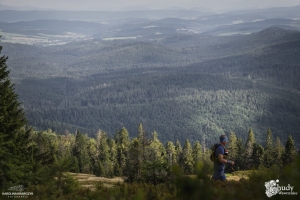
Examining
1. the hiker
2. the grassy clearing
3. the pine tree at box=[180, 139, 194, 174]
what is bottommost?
the pine tree at box=[180, 139, 194, 174]

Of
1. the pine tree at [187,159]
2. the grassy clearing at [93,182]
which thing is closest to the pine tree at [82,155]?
the pine tree at [187,159]

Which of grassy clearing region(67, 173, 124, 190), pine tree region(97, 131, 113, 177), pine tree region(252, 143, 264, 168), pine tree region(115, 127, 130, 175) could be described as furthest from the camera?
pine tree region(115, 127, 130, 175)

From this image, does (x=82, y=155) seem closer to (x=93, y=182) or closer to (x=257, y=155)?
(x=257, y=155)

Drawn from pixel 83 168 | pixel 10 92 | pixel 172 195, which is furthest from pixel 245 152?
pixel 172 195

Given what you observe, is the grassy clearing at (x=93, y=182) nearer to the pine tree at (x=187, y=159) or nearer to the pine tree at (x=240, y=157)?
the pine tree at (x=187, y=159)

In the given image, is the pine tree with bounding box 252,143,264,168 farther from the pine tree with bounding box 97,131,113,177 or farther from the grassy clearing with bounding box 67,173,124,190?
the grassy clearing with bounding box 67,173,124,190

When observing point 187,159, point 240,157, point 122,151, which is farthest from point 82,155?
point 240,157

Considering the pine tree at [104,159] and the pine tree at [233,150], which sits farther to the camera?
the pine tree at [233,150]

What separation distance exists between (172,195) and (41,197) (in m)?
4.69

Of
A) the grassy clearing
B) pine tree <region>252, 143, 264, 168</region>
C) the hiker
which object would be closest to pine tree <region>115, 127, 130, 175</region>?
pine tree <region>252, 143, 264, 168</region>

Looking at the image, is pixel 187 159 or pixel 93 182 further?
pixel 187 159

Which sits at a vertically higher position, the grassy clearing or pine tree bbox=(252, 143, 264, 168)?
the grassy clearing

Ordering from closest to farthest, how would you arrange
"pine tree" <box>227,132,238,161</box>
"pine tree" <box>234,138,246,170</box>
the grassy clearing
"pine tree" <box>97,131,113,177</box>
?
the grassy clearing < "pine tree" <box>97,131,113,177</box> < "pine tree" <box>227,132,238,161</box> < "pine tree" <box>234,138,246,170</box>

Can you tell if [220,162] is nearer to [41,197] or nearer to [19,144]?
[41,197]
